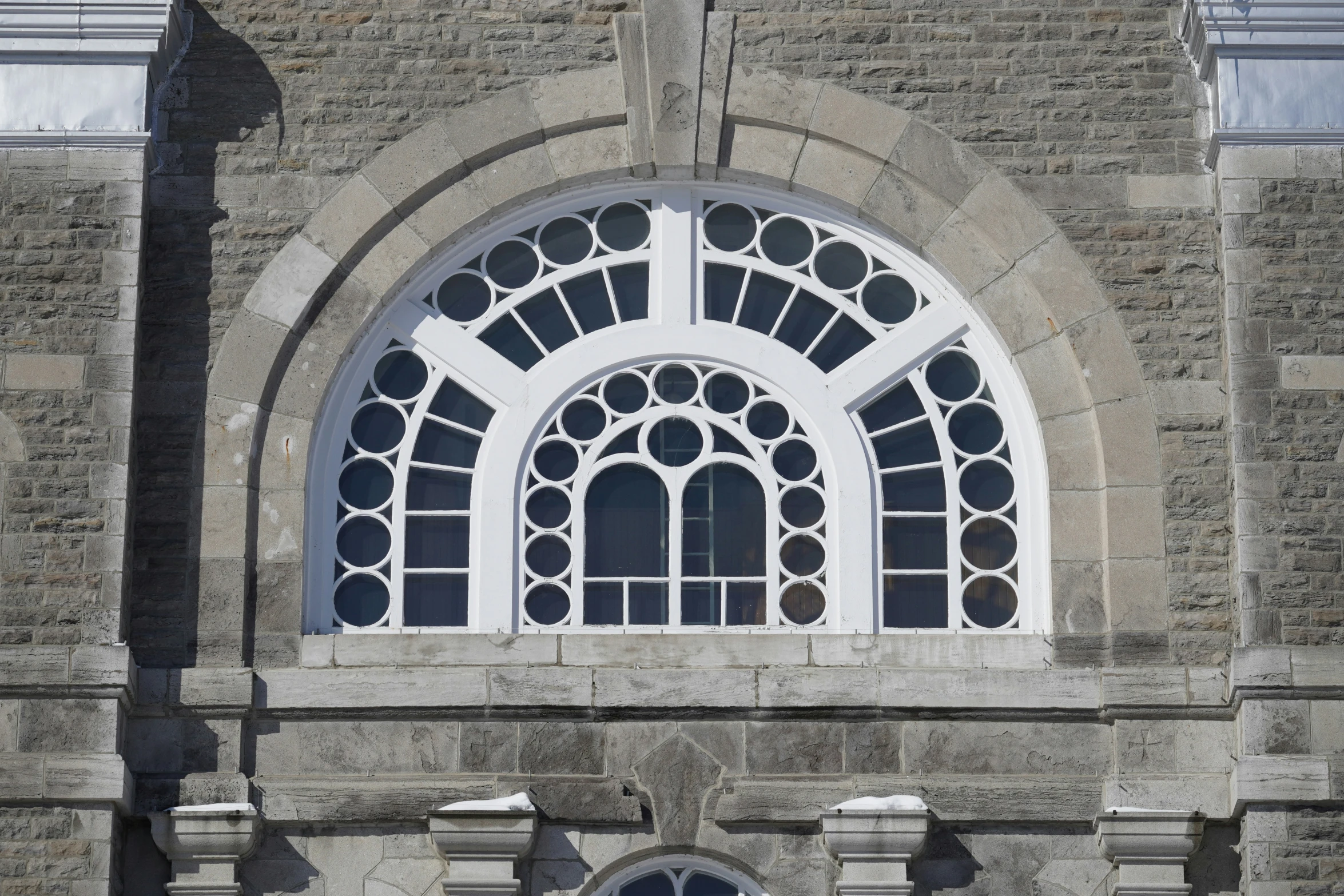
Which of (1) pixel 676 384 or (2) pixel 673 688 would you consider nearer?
(2) pixel 673 688

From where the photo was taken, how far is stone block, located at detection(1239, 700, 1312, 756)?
1390 centimetres

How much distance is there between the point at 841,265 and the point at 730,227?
724 mm

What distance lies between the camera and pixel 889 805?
1397 cm

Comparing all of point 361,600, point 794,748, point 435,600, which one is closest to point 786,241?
point 435,600

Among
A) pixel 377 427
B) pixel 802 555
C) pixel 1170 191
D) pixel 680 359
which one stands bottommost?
pixel 802 555

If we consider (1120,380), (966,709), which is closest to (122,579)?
(966,709)

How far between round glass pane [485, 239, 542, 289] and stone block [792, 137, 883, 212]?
167 centimetres

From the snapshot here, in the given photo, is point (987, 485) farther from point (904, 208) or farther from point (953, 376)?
point (904, 208)

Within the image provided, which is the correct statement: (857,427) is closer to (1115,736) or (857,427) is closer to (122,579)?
(1115,736)

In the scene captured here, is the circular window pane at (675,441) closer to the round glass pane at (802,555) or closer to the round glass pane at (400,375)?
the round glass pane at (802,555)

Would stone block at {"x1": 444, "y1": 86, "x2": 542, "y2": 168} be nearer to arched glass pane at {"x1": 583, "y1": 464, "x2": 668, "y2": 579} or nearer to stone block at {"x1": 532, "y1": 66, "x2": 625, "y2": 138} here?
stone block at {"x1": 532, "y1": 66, "x2": 625, "y2": 138}

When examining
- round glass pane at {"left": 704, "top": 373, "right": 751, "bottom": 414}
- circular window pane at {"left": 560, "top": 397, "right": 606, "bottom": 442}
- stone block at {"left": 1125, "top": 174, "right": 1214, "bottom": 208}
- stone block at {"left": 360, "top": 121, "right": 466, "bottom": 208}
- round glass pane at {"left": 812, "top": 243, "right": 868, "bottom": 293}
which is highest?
stone block at {"left": 360, "top": 121, "right": 466, "bottom": 208}

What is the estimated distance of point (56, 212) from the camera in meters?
14.8

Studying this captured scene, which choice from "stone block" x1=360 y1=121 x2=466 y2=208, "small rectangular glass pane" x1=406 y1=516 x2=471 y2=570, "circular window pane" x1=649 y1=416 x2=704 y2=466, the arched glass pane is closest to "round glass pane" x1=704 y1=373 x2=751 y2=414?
"circular window pane" x1=649 y1=416 x2=704 y2=466
